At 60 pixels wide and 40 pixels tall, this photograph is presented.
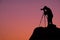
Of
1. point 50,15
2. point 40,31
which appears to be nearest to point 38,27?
point 40,31

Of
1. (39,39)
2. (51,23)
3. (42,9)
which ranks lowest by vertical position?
(39,39)

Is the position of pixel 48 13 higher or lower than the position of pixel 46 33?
higher

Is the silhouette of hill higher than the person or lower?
lower

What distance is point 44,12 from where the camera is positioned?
2922 centimetres

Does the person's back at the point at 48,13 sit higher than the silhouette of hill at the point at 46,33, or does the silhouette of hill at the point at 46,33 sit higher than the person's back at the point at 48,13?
the person's back at the point at 48,13

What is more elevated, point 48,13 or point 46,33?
point 48,13

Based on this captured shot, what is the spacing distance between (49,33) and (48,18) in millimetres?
2145

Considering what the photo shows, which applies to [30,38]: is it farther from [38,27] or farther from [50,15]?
[50,15]

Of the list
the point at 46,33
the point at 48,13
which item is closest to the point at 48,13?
the point at 48,13

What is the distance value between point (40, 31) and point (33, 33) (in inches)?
42.5

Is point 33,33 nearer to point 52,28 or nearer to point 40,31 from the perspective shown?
point 40,31

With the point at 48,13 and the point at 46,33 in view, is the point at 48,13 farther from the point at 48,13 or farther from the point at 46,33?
the point at 46,33

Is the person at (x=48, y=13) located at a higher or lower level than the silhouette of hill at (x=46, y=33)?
higher

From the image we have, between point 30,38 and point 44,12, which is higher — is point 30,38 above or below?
below
